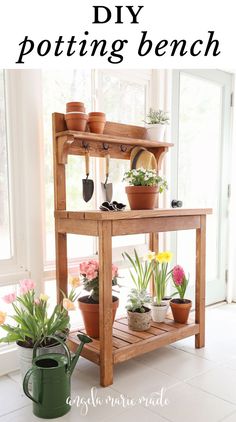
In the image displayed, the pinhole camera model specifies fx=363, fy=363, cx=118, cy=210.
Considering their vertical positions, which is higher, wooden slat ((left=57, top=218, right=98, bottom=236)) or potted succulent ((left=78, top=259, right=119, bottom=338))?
wooden slat ((left=57, top=218, right=98, bottom=236))

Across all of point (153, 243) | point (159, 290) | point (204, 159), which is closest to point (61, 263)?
point (159, 290)

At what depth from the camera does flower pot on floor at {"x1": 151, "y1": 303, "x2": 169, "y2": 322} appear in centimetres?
228

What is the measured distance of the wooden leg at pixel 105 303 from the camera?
174 cm

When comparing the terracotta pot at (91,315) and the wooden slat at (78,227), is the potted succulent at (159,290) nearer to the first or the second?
the terracotta pot at (91,315)

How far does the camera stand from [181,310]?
2.25m

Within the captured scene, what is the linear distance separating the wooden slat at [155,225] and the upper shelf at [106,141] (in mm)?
481

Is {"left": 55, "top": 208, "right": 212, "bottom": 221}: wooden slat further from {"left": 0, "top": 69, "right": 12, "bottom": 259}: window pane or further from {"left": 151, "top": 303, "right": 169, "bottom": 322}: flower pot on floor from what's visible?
{"left": 151, "top": 303, "right": 169, "bottom": 322}: flower pot on floor

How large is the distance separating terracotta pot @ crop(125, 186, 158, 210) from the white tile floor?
0.89m

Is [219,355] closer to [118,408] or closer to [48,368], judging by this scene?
[118,408]

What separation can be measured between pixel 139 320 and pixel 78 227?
681 millimetres

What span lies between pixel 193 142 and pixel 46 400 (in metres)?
2.21

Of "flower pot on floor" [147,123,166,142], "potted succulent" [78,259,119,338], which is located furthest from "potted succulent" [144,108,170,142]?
"potted succulent" [78,259,119,338]

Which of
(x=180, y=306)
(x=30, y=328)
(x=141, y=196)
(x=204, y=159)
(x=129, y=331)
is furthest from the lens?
(x=204, y=159)

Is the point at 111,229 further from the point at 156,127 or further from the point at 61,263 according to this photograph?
the point at 156,127
